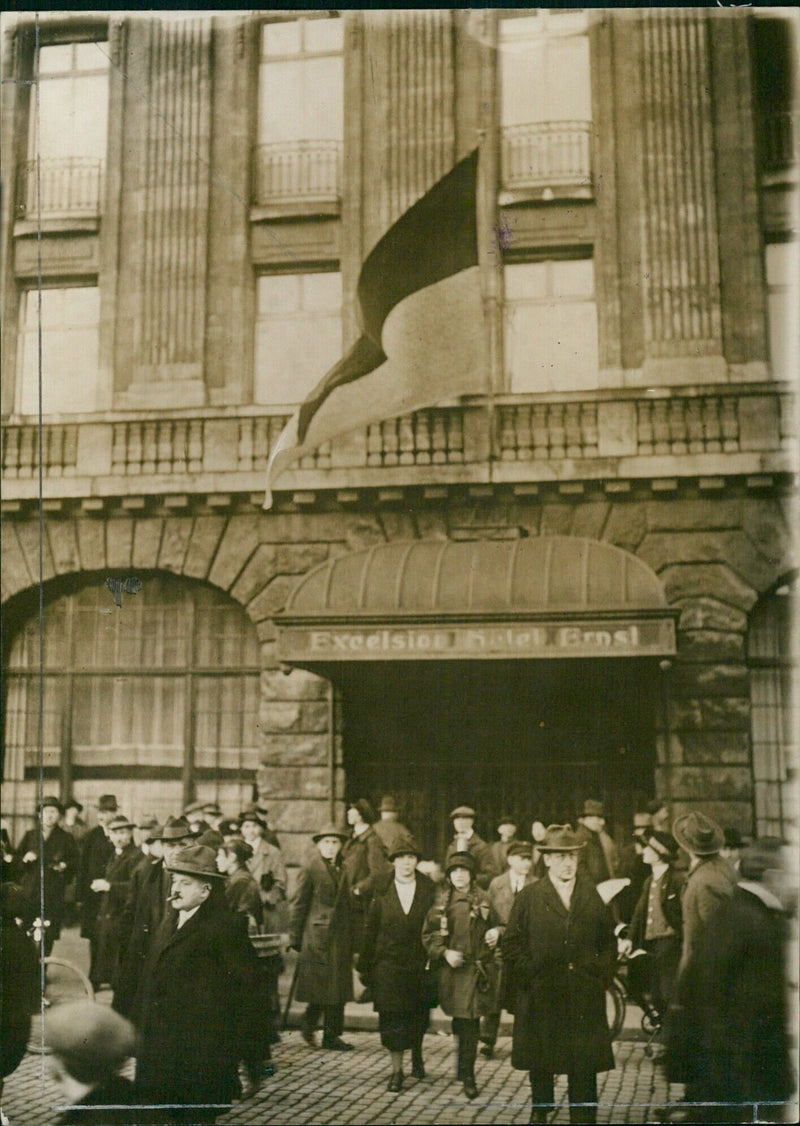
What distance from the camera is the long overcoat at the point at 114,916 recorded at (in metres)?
9.09

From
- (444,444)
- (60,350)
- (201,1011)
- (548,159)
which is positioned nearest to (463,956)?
(201,1011)

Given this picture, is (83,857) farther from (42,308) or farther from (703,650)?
(703,650)

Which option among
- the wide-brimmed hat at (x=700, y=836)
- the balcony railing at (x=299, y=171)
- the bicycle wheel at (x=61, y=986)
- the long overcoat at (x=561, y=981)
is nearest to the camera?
the long overcoat at (x=561, y=981)

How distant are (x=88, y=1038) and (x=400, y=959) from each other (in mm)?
2547

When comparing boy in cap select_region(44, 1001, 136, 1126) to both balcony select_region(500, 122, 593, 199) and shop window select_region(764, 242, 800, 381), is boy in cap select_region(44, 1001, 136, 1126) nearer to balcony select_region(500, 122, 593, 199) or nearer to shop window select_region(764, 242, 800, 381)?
shop window select_region(764, 242, 800, 381)

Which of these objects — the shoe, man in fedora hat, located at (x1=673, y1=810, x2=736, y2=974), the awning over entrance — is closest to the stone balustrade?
the awning over entrance

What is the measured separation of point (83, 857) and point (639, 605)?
211 inches

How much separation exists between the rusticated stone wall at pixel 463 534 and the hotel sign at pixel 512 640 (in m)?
0.73

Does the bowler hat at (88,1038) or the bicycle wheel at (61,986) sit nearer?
the bowler hat at (88,1038)

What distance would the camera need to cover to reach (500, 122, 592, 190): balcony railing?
387 inches

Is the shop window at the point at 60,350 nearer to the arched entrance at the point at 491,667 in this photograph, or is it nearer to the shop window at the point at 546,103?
the arched entrance at the point at 491,667

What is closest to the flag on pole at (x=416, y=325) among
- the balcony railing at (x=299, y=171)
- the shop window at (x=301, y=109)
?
the balcony railing at (x=299, y=171)

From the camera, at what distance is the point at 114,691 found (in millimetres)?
10289

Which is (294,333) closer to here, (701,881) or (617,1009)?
(701,881)
